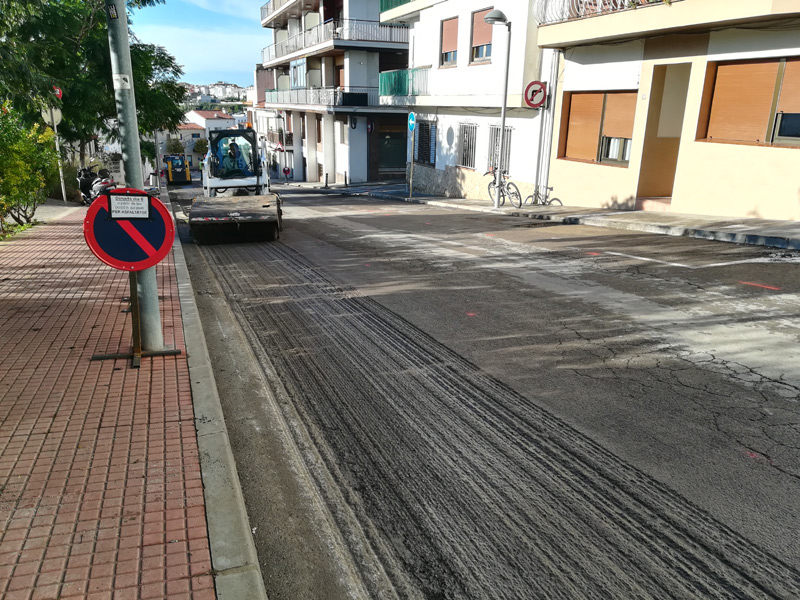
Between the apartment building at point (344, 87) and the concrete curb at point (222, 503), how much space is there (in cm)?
3093

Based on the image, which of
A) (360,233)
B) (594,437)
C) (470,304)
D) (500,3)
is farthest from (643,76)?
(594,437)

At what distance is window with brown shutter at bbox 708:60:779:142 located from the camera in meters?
12.6

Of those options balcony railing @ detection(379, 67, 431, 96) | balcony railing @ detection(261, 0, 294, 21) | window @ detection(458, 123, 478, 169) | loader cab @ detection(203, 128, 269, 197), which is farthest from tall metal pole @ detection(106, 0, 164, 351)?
balcony railing @ detection(261, 0, 294, 21)

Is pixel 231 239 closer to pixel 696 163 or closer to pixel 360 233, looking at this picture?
pixel 360 233

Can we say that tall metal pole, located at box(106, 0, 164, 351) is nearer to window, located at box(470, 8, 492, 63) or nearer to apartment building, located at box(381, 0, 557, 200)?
apartment building, located at box(381, 0, 557, 200)

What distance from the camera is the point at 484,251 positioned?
38.4ft

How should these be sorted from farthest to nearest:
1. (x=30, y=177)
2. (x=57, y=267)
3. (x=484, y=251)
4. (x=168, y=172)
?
(x=168, y=172) → (x=30, y=177) → (x=484, y=251) → (x=57, y=267)

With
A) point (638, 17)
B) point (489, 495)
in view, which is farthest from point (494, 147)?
point (489, 495)

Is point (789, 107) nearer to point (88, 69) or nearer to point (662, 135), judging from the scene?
point (662, 135)

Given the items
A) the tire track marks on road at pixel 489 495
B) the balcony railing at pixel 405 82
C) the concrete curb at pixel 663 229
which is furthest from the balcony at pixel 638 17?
the tire track marks on road at pixel 489 495

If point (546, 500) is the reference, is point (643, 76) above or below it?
above

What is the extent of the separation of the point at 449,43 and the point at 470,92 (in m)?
2.82

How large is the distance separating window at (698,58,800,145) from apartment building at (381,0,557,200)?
590 cm

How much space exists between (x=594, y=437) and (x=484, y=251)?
24.2 feet
